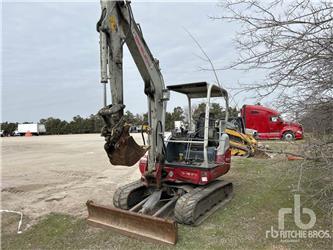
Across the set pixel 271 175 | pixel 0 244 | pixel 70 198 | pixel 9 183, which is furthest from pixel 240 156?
pixel 0 244

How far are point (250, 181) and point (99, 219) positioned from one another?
438 centimetres

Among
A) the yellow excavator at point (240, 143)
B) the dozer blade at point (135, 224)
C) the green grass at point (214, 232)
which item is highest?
the yellow excavator at point (240, 143)

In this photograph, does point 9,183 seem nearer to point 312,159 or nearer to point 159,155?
point 159,155

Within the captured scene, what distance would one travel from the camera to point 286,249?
3.70 meters

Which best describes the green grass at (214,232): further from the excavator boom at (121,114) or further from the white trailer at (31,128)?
the white trailer at (31,128)

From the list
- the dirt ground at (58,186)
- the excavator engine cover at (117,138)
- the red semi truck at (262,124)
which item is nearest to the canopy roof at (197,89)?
the excavator engine cover at (117,138)

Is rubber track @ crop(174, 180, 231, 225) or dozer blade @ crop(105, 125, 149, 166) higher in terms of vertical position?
dozer blade @ crop(105, 125, 149, 166)

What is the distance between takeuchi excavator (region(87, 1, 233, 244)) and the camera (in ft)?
13.6

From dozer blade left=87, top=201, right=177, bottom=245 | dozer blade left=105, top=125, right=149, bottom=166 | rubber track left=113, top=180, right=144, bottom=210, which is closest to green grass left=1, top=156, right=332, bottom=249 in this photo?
dozer blade left=87, top=201, right=177, bottom=245

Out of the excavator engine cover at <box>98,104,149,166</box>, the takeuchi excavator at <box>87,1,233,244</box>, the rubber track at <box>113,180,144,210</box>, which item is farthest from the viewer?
the rubber track at <box>113,180,144,210</box>

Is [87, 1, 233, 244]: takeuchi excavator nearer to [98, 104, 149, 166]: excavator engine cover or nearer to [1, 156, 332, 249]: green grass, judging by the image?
[98, 104, 149, 166]: excavator engine cover

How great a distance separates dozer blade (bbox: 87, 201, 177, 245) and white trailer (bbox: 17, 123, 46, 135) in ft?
184

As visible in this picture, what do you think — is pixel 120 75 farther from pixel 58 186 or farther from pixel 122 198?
pixel 58 186

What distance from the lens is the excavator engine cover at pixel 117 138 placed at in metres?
4.24
